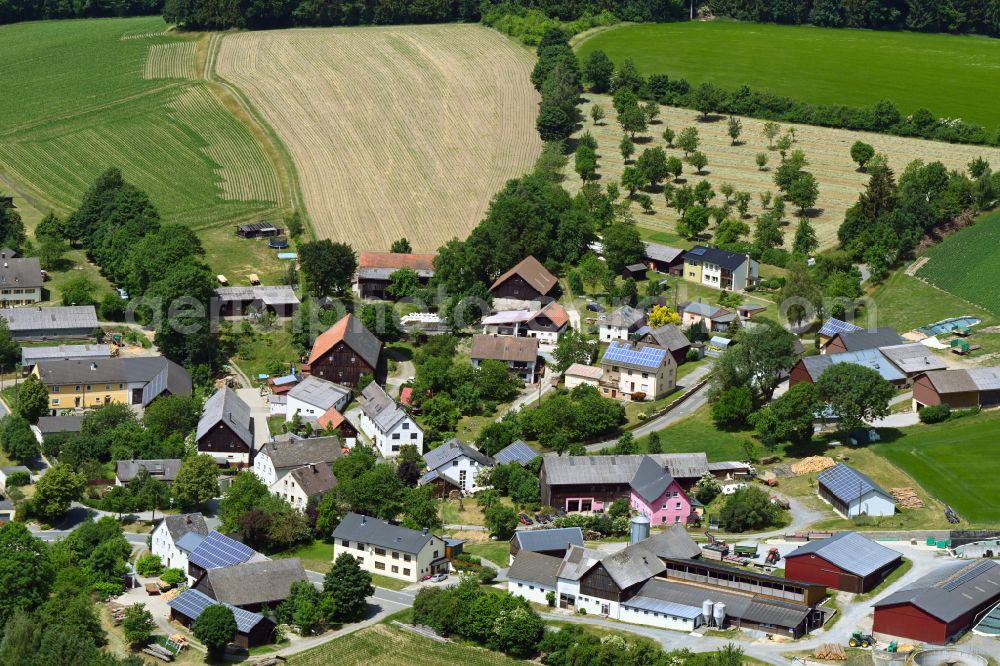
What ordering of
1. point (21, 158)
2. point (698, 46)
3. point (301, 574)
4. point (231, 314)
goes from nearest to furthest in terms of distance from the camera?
point (301, 574)
point (231, 314)
point (21, 158)
point (698, 46)

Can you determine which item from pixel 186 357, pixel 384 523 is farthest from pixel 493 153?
pixel 384 523

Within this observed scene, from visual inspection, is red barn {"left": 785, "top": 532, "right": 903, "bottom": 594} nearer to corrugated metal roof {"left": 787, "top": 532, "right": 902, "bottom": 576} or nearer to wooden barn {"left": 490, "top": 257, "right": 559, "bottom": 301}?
corrugated metal roof {"left": 787, "top": 532, "right": 902, "bottom": 576}

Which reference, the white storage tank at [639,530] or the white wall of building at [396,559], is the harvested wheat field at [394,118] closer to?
the white wall of building at [396,559]

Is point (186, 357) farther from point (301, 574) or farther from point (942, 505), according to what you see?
point (942, 505)

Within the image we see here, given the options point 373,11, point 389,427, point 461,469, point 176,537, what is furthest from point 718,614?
point 373,11

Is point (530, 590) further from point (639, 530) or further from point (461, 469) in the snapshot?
point (461, 469)

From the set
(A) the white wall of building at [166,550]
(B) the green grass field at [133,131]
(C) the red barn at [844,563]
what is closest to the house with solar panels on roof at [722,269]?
(B) the green grass field at [133,131]

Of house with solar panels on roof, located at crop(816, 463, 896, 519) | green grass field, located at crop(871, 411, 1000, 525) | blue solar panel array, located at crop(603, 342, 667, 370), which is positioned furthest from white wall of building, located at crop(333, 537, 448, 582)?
green grass field, located at crop(871, 411, 1000, 525)
